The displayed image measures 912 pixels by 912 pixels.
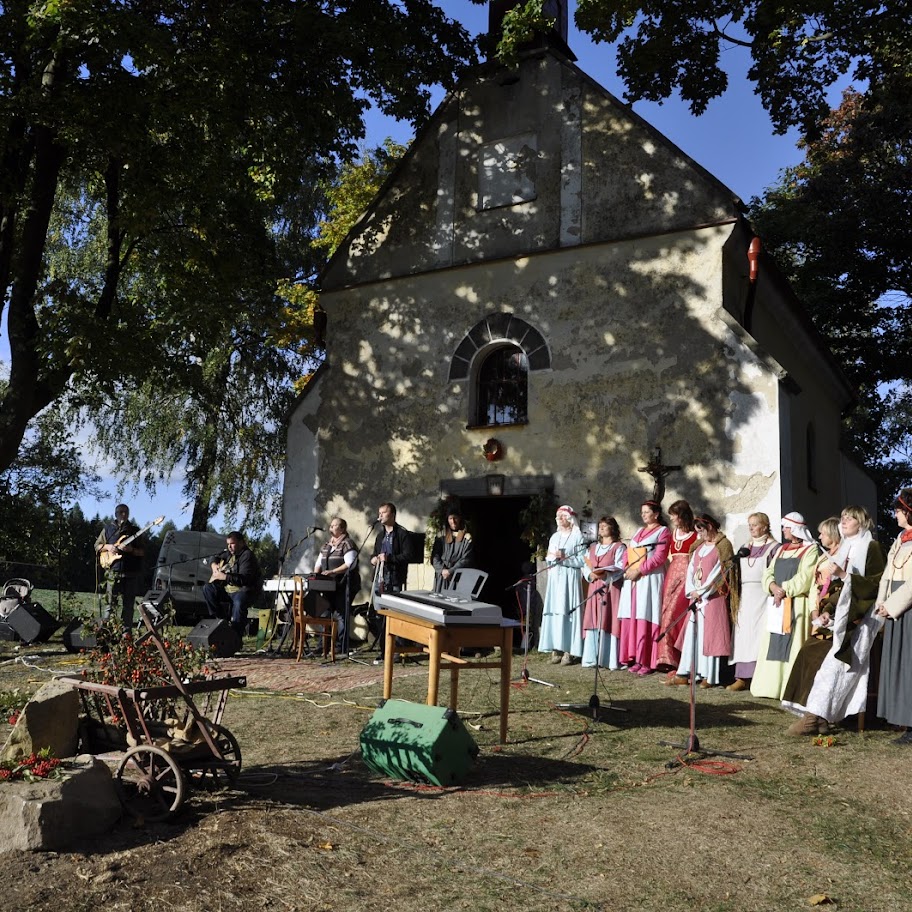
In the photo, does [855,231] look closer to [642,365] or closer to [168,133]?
[642,365]

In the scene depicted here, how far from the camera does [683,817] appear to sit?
5.20 meters

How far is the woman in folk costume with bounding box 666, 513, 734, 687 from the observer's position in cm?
982

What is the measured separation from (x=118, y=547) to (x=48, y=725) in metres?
8.30

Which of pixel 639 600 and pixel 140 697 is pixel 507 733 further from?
pixel 639 600

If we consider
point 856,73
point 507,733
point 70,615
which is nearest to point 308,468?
point 70,615

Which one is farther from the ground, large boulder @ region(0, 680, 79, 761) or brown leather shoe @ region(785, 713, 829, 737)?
large boulder @ region(0, 680, 79, 761)

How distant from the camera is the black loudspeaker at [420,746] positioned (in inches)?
222

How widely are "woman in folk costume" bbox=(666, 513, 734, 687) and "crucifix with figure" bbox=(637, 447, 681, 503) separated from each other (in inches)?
89.0

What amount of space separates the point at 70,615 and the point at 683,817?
14825 millimetres

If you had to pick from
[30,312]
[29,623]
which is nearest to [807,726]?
[29,623]

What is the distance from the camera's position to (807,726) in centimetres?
749

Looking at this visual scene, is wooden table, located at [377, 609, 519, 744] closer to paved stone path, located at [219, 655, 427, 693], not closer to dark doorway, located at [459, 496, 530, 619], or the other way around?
paved stone path, located at [219, 655, 427, 693]

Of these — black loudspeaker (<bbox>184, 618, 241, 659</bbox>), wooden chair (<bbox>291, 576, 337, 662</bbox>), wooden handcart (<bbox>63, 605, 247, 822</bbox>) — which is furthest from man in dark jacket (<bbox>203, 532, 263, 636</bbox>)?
wooden handcart (<bbox>63, 605, 247, 822</bbox>)

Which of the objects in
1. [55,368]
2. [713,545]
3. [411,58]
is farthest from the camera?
[411,58]
